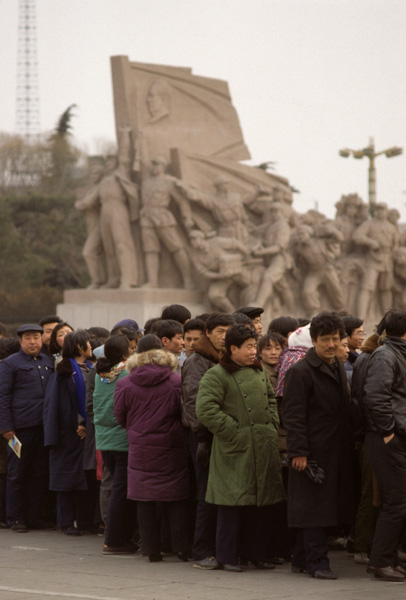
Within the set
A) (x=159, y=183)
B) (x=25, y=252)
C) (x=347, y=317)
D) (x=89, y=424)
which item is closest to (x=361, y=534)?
(x=347, y=317)

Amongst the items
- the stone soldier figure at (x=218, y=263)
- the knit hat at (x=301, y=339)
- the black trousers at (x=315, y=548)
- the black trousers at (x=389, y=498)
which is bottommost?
the black trousers at (x=315, y=548)

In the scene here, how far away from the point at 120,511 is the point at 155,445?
0.68m

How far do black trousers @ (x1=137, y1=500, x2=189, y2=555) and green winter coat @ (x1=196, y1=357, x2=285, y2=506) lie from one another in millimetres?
526

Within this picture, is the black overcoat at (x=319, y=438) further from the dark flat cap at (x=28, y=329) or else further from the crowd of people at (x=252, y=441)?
the dark flat cap at (x=28, y=329)

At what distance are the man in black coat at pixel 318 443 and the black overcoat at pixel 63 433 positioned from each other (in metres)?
2.34

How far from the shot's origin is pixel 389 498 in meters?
6.48

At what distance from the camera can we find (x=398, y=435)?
651 centimetres

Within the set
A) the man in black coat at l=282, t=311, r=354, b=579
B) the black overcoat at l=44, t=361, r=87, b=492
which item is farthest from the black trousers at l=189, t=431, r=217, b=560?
the black overcoat at l=44, t=361, r=87, b=492

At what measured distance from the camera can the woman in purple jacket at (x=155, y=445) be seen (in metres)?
A: 7.17

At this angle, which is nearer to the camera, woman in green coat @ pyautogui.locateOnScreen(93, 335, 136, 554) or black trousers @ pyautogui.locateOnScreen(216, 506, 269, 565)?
black trousers @ pyautogui.locateOnScreen(216, 506, 269, 565)

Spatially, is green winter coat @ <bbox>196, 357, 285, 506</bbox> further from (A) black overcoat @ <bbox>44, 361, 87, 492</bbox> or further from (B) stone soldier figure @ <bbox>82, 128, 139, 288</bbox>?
(B) stone soldier figure @ <bbox>82, 128, 139, 288</bbox>

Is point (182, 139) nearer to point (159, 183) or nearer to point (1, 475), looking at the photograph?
point (159, 183)

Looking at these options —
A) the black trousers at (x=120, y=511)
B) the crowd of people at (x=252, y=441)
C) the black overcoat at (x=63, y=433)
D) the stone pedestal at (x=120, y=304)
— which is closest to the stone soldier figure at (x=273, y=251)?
the stone pedestal at (x=120, y=304)

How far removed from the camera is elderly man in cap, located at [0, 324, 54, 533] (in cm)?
890
